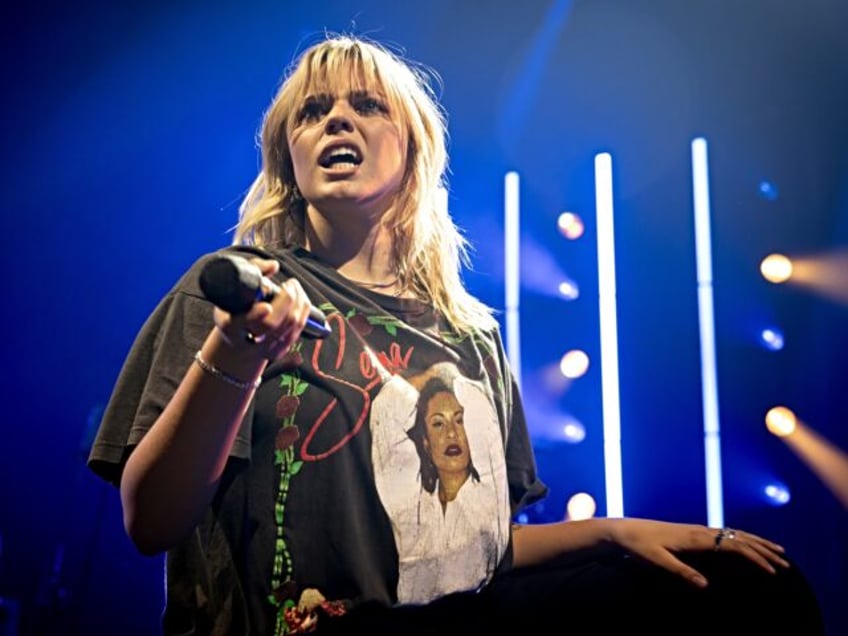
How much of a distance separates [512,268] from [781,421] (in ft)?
4.58

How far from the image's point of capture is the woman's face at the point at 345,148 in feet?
3.80

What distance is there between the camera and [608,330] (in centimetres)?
356

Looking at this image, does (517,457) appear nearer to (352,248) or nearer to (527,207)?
(352,248)

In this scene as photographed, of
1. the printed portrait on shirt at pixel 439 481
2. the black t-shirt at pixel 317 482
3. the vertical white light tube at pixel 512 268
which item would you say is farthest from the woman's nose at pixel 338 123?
the vertical white light tube at pixel 512 268

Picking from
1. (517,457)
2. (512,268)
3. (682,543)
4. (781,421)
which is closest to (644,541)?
(682,543)

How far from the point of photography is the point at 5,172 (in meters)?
3.65

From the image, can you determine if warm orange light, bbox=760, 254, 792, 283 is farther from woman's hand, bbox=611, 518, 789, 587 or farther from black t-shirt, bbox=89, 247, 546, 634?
black t-shirt, bbox=89, 247, 546, 634

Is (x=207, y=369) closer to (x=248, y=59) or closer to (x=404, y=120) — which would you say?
(x=404, y=120)

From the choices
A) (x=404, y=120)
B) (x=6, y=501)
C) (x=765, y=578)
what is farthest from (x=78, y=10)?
(x=765, y=578)

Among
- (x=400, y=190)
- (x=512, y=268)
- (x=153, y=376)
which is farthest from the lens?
(x=512, y=268)

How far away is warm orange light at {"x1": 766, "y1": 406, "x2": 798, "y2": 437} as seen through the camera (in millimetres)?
3158

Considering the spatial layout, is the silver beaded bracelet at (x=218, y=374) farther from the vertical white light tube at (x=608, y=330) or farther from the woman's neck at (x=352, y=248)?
the vertical white light tube at (x=608, y=330)

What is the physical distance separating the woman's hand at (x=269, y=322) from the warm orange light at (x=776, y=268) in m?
3.05

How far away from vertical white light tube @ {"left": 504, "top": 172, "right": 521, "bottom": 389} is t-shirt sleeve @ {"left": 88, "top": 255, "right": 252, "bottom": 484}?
2.90 meters
